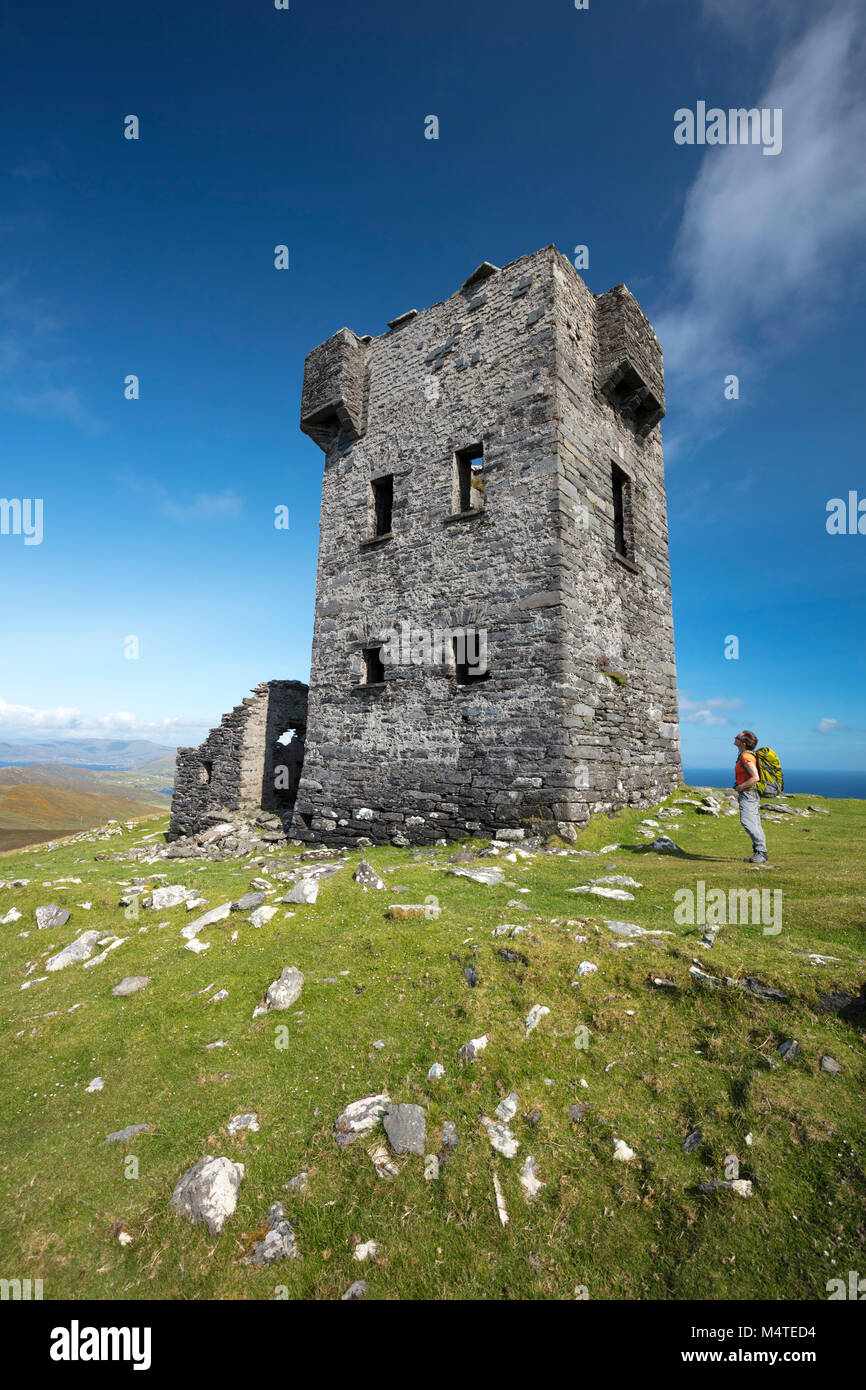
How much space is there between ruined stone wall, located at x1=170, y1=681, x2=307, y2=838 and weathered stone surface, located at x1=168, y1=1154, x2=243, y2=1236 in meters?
15.3

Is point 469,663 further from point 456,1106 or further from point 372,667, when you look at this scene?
point 456,1106

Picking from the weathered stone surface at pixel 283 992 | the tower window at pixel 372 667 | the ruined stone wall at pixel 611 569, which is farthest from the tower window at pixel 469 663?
the weathered stone surface at pixel 283 992

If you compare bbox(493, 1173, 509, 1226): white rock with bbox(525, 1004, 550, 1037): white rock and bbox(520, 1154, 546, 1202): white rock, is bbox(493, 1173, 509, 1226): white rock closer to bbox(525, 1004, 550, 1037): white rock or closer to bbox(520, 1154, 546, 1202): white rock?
bbox(520, 1154, 546, 1202): white rock

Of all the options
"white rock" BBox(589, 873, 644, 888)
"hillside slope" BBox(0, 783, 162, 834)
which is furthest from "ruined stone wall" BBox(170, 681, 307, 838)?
"hillside slope" BBox(0, 783, 162, 834)

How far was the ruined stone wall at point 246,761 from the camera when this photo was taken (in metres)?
18.6

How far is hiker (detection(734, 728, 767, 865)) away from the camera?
8352mm

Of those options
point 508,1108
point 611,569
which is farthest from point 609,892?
point 611,569

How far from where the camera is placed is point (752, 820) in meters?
8.42

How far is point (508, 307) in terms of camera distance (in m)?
12.8

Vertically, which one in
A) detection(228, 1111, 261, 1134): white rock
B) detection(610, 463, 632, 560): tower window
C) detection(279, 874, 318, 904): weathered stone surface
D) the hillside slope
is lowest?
the hillside slope

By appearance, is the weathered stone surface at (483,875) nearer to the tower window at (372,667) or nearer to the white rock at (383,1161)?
the white rock at (383,1161)

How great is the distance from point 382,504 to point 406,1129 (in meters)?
13.9

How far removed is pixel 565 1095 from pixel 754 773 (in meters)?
6.79
